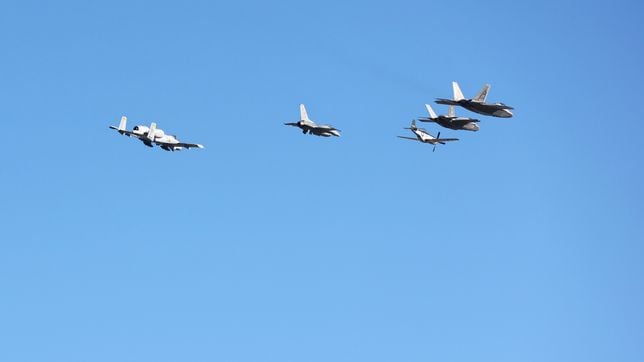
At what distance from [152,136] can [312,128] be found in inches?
835

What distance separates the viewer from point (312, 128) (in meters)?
189

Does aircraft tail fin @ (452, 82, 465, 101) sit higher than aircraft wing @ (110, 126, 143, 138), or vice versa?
aircraft tail fin @ (452, 82, 465, 101)

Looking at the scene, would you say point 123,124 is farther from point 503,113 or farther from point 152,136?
point 503,113

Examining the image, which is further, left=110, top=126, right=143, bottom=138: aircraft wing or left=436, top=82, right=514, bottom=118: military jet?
left=110, top=126, right=143, bottom=138: aircraft wing

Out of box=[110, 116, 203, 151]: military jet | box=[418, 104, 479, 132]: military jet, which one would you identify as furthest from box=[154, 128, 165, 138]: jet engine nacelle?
box=[418, 104, 479, 132]: military jet

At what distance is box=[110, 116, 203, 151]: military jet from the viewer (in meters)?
193

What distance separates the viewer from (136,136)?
194 m

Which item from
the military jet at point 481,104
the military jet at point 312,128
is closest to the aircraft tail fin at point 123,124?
the military jet at point 312,128

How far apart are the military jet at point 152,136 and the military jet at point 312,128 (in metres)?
14.2

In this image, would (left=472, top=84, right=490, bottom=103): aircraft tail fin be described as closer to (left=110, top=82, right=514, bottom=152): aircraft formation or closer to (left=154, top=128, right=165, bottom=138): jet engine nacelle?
(left=110, top=82, right=514, bottom=152): aircraft formation

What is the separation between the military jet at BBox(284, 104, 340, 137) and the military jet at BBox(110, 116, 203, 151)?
14239mm

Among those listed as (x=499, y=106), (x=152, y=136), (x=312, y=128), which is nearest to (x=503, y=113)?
(x=499, y=106)

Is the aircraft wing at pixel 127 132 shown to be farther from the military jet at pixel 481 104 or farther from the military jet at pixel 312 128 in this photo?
the military jet at pixel 481 104

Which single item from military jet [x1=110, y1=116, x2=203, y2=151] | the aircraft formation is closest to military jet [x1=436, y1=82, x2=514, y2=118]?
the aircraft formation
